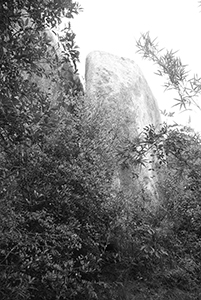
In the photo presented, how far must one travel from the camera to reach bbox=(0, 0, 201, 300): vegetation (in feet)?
10.1

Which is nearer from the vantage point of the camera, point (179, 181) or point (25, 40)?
point (25, 40)

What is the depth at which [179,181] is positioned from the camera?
785cm

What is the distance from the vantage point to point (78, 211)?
5.60 metres

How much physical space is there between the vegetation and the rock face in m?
→ 0.91

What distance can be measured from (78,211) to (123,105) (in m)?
4.81

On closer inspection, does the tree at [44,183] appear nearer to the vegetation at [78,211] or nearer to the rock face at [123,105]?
the vegetation at [78,211]

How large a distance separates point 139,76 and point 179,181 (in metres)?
4.83

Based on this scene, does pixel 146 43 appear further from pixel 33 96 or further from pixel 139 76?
pixel 139 76

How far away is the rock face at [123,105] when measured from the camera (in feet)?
27.0

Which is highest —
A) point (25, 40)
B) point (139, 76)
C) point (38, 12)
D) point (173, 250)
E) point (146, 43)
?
point (139, 76)

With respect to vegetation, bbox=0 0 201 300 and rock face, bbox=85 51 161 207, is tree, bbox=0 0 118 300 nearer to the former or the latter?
vegetation, bbox=0 0 201 300

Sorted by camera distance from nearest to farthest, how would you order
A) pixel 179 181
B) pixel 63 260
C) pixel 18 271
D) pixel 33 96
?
pixel 33 96 < pixel 18 271 < pixel 63 260 < pixel 179 181

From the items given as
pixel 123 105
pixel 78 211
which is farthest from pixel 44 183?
pixel 123 105

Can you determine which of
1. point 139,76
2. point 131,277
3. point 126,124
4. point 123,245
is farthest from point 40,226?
point 139,76
